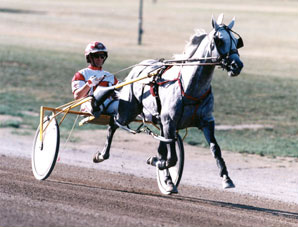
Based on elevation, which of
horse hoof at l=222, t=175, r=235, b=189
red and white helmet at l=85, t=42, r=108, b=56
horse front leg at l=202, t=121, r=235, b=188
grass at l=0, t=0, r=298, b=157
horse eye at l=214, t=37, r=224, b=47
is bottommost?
grass at l=0, t=0, r=298, b=157

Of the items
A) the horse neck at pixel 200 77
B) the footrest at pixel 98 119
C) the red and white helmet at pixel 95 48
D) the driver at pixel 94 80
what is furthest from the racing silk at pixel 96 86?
the horse neck at pixel 200 77

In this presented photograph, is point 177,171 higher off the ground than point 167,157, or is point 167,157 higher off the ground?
point 167,157

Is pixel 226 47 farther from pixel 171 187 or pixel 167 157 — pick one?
pixel 171 187

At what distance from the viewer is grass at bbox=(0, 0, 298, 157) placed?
16.2m

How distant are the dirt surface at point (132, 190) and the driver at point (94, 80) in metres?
0.99

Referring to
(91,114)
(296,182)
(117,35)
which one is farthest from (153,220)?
(117,35)

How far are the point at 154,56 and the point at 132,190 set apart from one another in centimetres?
2441

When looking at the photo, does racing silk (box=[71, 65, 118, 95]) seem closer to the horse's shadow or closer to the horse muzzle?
the horse's shadow

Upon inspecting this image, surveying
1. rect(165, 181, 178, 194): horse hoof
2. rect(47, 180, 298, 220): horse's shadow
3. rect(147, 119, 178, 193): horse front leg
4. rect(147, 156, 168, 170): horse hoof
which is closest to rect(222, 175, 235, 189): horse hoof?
rect(47, 180, 298, 220): horse's shadow

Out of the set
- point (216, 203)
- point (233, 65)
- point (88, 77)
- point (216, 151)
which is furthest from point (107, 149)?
point (233, 65)

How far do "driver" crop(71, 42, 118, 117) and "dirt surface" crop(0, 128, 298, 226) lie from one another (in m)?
0.99

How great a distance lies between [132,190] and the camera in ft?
28.8

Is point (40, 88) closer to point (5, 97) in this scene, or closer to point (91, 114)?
point (5, 97)

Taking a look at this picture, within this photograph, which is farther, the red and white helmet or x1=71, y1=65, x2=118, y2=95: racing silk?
x1=71, y1=65, x2=118, y2=95: racing silk
